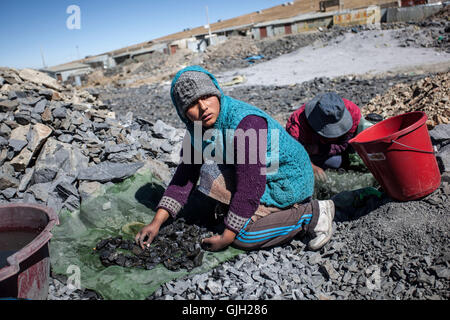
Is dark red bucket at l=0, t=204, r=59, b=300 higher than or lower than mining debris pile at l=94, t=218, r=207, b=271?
higher

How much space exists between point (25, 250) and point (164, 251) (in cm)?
105

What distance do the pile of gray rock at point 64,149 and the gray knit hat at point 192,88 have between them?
5.35ft

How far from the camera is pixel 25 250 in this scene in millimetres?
1920

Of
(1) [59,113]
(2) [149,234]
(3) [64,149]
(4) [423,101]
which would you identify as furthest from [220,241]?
(4) [423,101]

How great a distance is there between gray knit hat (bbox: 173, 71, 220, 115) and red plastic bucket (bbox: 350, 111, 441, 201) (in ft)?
4.18

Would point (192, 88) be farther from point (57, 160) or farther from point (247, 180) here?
point (57, 160)

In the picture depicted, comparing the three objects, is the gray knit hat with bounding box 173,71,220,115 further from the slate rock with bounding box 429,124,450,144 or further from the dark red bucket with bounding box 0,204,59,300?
the slate rock with bounding box 429,124,450,144

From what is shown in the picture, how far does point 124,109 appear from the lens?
10547 mm

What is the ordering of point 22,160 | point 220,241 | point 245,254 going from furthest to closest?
point 22,160 < point 245,254 < point 220,241

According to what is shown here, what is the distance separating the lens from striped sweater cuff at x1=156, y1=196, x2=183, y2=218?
9.45 feet

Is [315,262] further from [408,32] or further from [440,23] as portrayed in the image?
[440,23]

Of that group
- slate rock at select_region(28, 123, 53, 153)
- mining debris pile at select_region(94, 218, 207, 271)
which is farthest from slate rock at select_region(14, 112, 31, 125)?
mining debris pile at select_region(94, 218, 207, 271)
